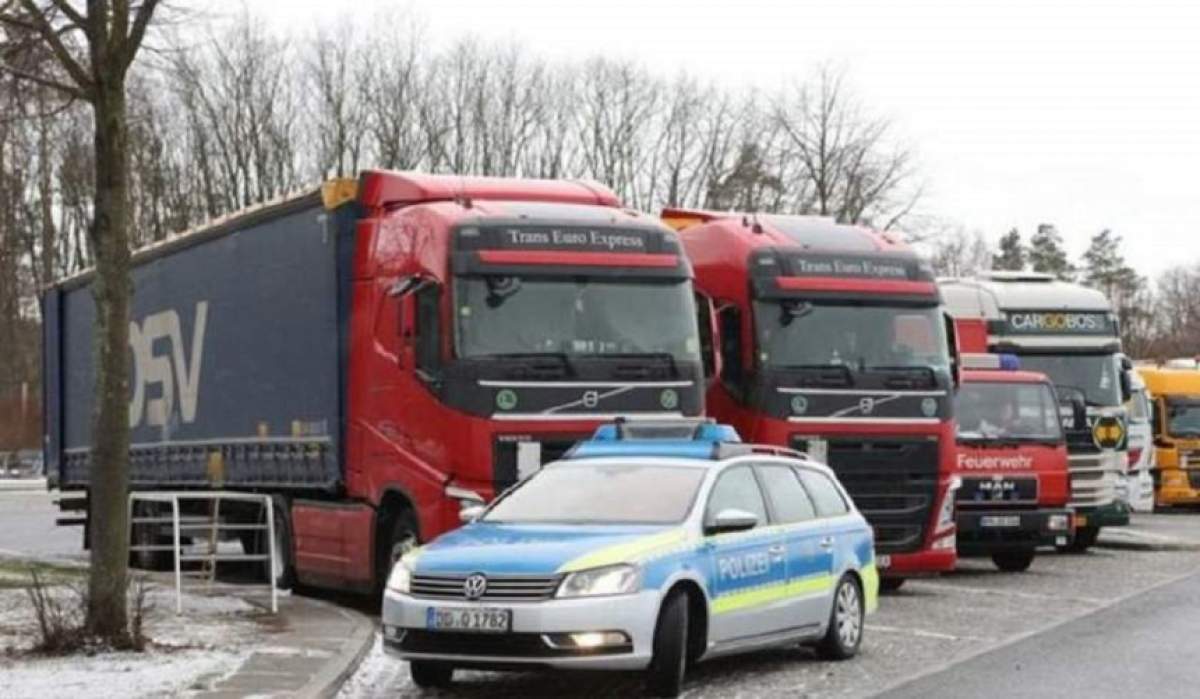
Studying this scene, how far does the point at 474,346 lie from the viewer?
14953mm

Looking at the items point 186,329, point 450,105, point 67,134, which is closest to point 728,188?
point 450,105

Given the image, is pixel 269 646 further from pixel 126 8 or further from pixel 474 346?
pixel 126 8

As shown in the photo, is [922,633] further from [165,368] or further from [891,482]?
[165,368]

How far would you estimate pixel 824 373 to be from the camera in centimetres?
1786

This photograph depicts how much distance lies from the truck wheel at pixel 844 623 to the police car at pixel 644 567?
0.6 inches

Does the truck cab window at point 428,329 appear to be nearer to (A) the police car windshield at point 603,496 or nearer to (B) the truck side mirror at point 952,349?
(A) the police car windshield at point 603,496

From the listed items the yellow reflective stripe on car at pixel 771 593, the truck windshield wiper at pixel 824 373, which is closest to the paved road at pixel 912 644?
the yellow reflective stripe on car at pixel 771 593

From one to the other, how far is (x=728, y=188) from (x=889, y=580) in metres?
51.7

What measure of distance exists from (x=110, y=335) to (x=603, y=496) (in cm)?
359

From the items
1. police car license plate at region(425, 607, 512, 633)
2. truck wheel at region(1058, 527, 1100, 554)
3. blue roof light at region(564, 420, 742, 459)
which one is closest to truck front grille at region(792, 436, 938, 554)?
blue roof light at region(564, 420, 742, 459)

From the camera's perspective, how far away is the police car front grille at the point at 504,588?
34.4 feet

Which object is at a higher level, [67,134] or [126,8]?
[67,134]

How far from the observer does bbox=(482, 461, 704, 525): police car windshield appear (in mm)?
11648

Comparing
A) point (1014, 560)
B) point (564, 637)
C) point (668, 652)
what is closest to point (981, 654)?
point (668, 652)
